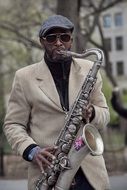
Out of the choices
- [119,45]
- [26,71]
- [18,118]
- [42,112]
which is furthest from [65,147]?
[119,45]

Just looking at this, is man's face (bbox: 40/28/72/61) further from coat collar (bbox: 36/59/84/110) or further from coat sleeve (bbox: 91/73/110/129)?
coat sleeve (bbox: 91/73/110/129)

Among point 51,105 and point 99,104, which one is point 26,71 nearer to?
point 51,105

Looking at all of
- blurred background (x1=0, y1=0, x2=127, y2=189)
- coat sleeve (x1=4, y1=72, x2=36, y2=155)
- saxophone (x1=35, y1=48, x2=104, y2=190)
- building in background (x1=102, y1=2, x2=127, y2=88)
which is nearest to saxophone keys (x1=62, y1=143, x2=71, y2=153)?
saxophone (x1=35, y1=48, x2=104, y2=190)

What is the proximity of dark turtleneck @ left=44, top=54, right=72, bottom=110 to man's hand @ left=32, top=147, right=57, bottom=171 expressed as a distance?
30 centimetres

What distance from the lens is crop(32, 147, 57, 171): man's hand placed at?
354 cm

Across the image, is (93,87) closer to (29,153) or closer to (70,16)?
(29,153)

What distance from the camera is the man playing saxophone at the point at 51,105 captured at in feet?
12.0

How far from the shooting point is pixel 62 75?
3730 millimetres

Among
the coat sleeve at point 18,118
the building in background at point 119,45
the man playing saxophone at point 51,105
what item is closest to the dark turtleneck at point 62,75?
→ the man playing saxophone at point 51,105

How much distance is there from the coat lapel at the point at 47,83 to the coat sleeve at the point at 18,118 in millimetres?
134

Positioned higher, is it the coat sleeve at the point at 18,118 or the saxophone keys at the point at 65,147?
the coat sleeve at the point at 18,118

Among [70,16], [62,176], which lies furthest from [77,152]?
[70,16]

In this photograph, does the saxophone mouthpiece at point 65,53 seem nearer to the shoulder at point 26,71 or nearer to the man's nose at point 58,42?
the man's nose at point 58,42

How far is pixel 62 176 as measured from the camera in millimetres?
3576
